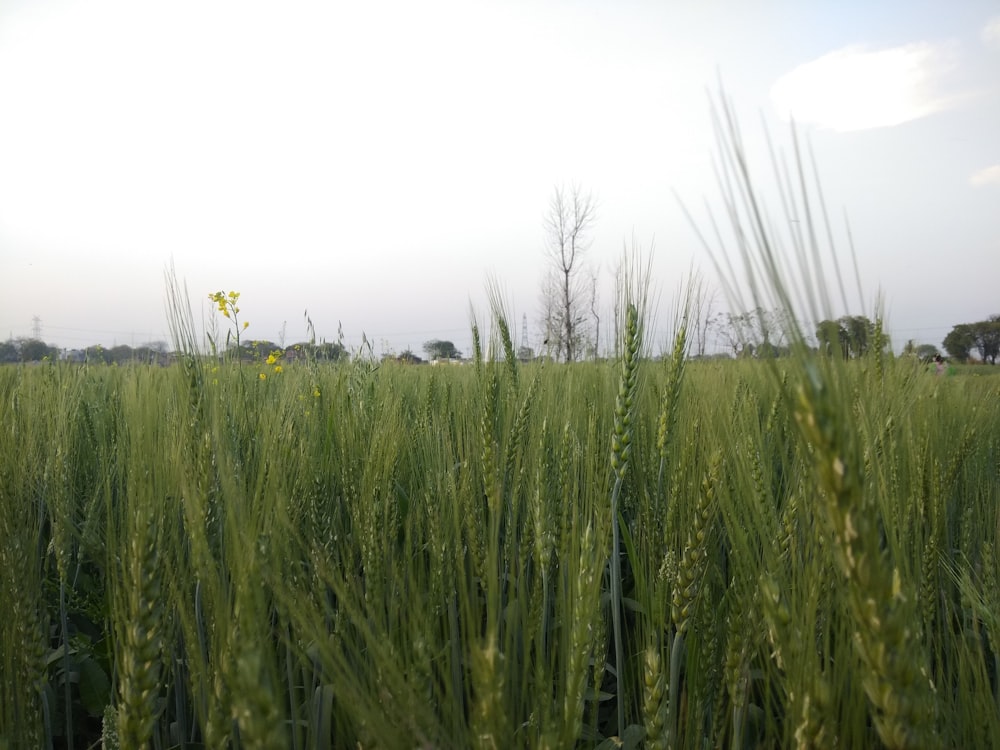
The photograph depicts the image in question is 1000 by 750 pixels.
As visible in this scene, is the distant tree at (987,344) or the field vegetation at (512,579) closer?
the field vegetation at (512,579)

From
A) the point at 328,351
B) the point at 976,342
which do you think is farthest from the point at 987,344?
the point at 328,351

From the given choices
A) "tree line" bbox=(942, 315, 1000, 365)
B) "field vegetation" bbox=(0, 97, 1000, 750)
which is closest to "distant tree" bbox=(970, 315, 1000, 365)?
"tree line" bbox=(942, 315, 1000, 365)

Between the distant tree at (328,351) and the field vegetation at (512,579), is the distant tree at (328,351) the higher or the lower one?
the higher one

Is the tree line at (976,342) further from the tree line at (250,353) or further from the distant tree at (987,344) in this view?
the tree line at (250,353)

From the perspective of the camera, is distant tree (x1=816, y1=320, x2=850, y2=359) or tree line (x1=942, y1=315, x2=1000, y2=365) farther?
tree line (x1=942, y1=315, x2=1000, y2=365)

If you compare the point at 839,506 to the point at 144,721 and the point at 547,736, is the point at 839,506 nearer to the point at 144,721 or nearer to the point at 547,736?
the point at 547,736

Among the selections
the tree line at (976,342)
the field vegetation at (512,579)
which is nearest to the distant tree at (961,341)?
the tree line at (976,342)

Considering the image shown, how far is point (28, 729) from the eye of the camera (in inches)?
34.2

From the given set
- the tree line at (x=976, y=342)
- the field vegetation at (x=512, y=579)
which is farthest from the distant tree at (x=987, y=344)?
the field vegetation at (x=512, y=579)

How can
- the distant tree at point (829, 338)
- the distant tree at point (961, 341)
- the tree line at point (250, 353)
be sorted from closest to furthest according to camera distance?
the distant tree at point (829, 338)
the tree line at point (250, 353)
the distant tree at point (961, 341)

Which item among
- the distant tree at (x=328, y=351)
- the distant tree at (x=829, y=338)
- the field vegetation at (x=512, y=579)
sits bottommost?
the field vegetation at (x=512, y=579)

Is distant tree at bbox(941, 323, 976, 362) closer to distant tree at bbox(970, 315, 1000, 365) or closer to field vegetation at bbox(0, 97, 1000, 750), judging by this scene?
distant tree at bbox(970, 315, 1000, 365)

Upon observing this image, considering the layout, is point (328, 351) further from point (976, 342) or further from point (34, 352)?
point (976, 342)

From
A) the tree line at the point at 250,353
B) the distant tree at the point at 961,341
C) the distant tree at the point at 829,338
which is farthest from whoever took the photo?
the distant tree at the point at 961,341
